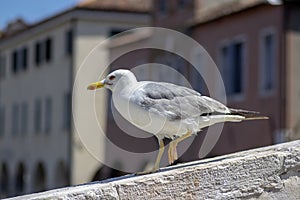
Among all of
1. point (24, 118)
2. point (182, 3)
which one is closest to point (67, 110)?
point (24, 118)

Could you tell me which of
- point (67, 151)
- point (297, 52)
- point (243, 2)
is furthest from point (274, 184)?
point (67, 151)

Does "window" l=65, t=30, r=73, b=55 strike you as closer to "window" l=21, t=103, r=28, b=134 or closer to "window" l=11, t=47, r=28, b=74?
"window" l=11, t=47, r=28, b=74

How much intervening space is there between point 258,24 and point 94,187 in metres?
17.7

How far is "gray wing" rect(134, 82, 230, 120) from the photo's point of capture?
A: 5090mm

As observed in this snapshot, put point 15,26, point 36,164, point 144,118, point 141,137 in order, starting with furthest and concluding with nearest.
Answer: point 15,26, point 36,164, point 141,137, point 144,118

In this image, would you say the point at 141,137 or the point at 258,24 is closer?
the point at 141,137

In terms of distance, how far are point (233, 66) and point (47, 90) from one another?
59.3 ft

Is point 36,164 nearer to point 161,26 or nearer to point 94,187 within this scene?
point 161,26

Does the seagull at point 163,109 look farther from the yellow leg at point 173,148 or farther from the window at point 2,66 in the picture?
the window at point 2,66

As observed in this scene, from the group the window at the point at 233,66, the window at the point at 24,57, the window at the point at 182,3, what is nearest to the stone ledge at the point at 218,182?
the window at the point at 233,66

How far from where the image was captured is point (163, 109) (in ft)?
16.8

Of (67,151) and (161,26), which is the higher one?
(161,26)

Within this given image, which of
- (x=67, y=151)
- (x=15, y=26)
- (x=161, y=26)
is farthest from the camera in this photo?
(x=15, y=26)

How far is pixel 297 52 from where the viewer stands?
2055 cm
